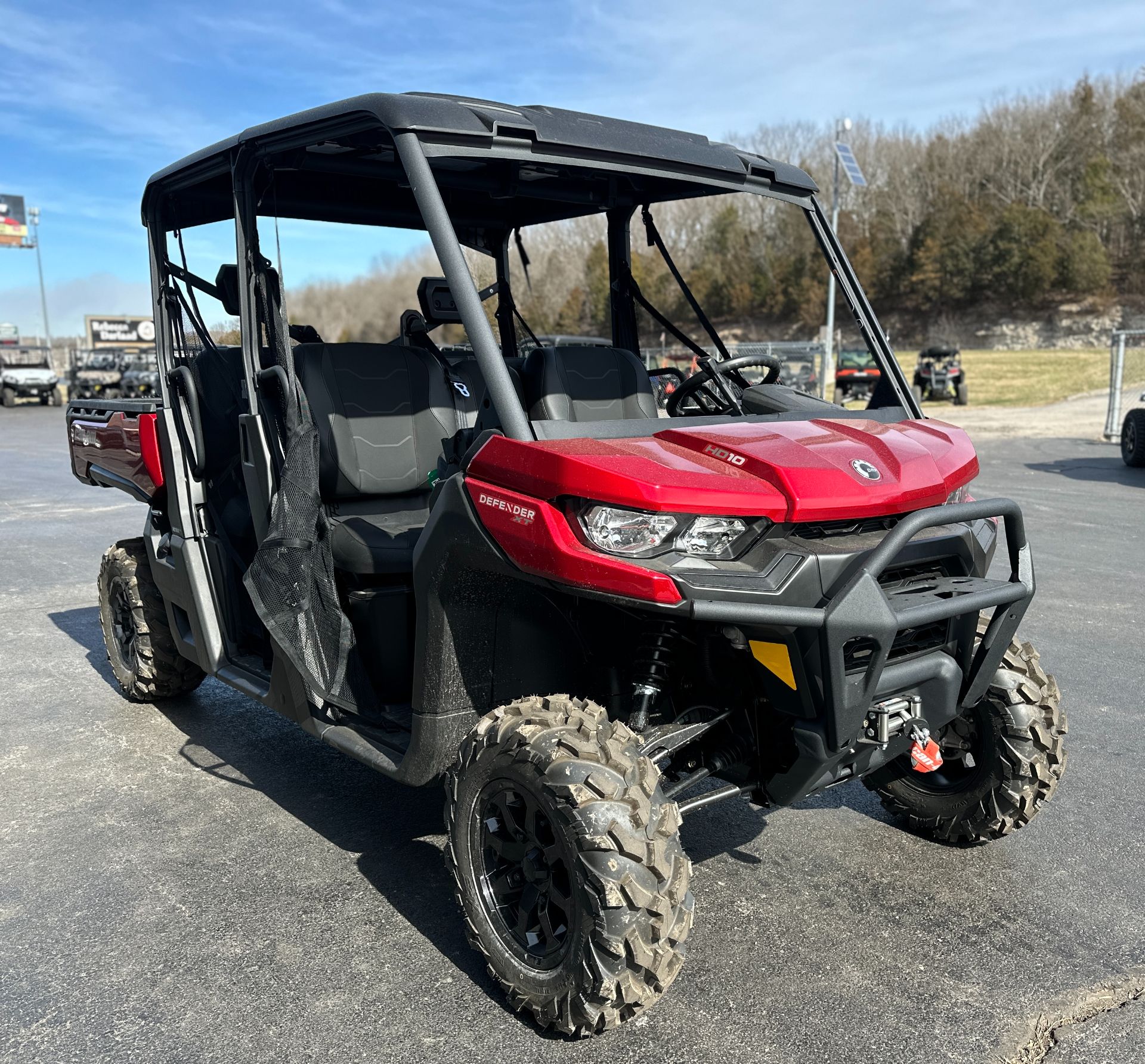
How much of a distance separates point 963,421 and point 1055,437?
14.2 ft

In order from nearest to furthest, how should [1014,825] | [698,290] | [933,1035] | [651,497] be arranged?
[651,497] < [933,1035] < [1014,825] < [698,290]

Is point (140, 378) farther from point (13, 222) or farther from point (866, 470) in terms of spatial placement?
point (13, 222)

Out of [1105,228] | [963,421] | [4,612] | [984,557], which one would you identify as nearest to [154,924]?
[984,557]

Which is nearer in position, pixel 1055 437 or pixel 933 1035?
pixel 933 1035

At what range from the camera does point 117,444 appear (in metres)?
4.74

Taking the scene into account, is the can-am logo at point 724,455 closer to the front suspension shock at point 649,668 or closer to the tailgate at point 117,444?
the front suspension shock at point 649,668

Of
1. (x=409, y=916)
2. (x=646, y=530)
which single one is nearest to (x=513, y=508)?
(x=646, y=530)

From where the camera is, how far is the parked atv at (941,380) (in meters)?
27.8

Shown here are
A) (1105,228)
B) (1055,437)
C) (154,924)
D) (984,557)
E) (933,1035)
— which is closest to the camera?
(933,1035)

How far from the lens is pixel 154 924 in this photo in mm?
3166

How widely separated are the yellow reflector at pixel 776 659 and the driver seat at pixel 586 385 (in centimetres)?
115

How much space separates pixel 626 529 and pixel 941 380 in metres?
27.8

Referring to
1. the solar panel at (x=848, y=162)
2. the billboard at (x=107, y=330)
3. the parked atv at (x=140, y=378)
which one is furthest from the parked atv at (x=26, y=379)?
the solar panel at (x=848, y=162)

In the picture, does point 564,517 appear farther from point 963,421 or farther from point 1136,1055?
point 963,421
